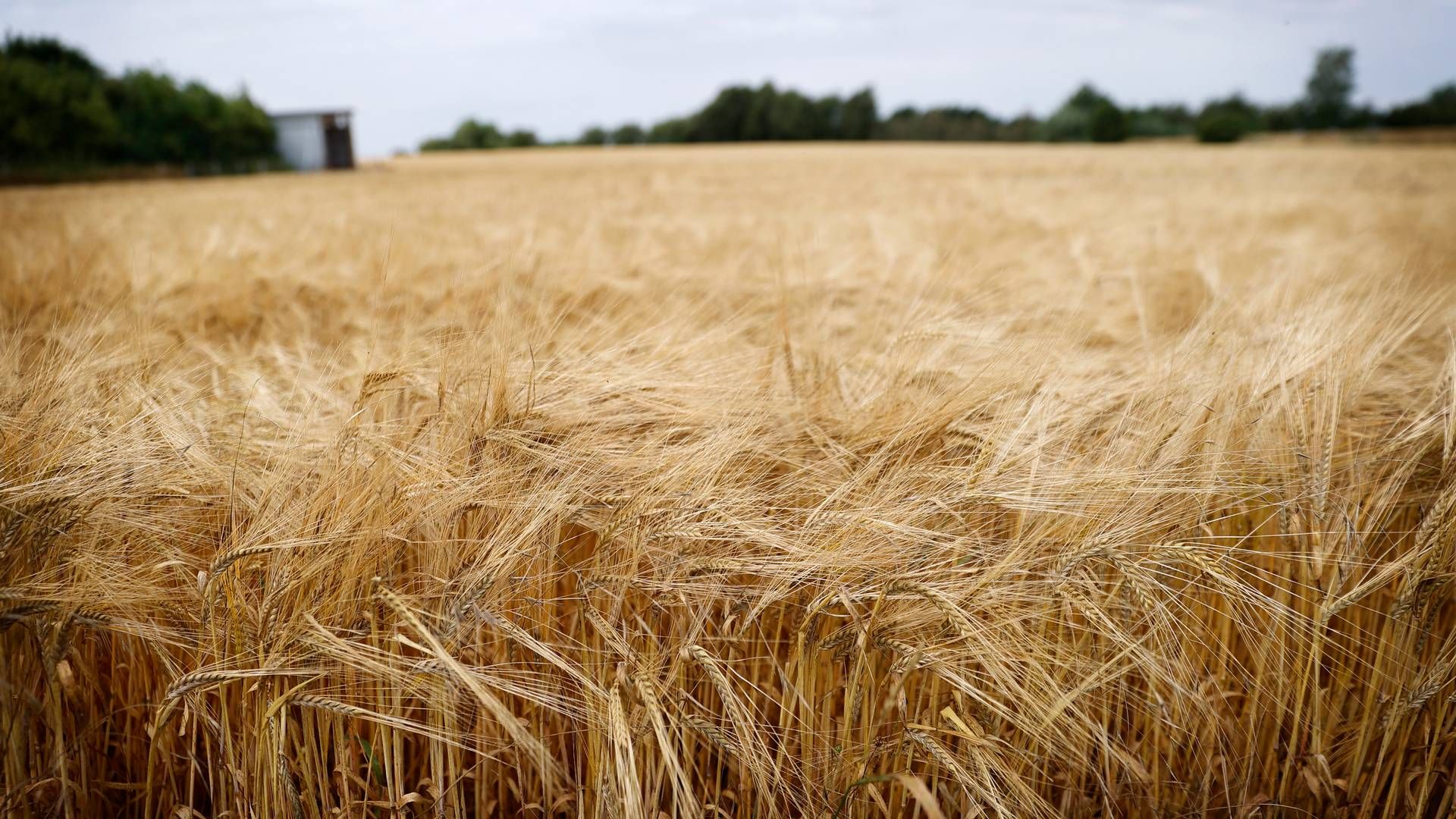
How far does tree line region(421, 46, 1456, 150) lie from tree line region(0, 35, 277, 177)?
516 inches

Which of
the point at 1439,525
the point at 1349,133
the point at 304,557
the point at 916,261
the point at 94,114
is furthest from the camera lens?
the point at 1349,133

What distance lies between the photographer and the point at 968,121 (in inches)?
1524

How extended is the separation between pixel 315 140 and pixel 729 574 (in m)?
36.0

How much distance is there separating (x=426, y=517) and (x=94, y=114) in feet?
112

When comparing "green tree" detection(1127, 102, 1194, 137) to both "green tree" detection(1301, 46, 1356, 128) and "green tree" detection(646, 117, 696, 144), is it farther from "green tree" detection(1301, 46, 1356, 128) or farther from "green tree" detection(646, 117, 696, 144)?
"green tree" detection(646, 117, 696, 144)

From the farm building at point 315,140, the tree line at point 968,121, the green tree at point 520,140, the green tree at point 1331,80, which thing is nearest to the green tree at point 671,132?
the tree line at point 968,121

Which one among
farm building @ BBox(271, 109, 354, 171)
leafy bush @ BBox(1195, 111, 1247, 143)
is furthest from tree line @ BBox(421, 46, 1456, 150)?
farm building @ BBox(271, 109, 354, 171)

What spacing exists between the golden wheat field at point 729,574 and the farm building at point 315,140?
109ft

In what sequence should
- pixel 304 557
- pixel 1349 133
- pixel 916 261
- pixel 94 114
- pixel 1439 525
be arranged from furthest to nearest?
pixel 1349 133, pixel 94 114, pixel 916 261, pixel 1439 525, pixel 304 557

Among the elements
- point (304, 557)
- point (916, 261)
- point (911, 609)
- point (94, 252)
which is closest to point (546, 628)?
point (304, 557)

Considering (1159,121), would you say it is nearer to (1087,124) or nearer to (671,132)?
(1087,124)

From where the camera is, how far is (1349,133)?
1097 inches

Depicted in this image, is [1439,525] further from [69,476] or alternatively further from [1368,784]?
[69,476]

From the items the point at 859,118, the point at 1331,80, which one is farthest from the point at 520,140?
the point at 1331,80
